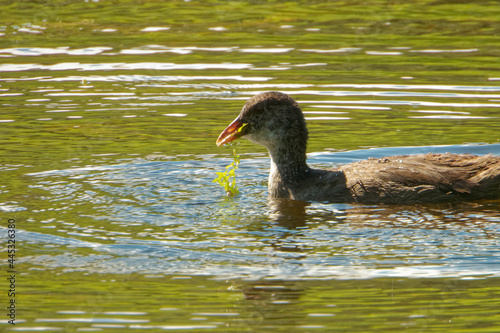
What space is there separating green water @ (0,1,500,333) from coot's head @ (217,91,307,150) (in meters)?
0.68

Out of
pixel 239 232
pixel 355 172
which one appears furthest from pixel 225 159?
pixel 239 232

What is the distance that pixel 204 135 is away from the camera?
1259cm

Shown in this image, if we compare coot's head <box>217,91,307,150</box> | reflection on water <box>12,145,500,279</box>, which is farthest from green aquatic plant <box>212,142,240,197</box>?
coot's head <box>217,91,307,150</box>

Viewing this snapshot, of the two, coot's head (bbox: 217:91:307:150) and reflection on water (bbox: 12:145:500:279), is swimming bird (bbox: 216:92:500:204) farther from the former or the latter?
reflection on water (bbox: 12:145:500:279)

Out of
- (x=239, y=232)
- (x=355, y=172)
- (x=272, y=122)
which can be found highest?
(x=272, y=122)

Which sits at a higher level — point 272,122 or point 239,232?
point 272,122

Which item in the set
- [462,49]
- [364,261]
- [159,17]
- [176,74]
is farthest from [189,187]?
[159,17]

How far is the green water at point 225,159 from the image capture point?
686 centimetres

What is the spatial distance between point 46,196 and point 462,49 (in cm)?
961

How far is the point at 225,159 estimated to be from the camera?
11.5 meters

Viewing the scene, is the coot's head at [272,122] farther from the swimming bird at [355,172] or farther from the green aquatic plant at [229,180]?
the green aquatic plant at [229,180]

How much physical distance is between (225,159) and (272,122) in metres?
1.45

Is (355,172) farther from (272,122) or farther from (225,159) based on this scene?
(225,159)

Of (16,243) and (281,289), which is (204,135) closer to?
(16,243)
